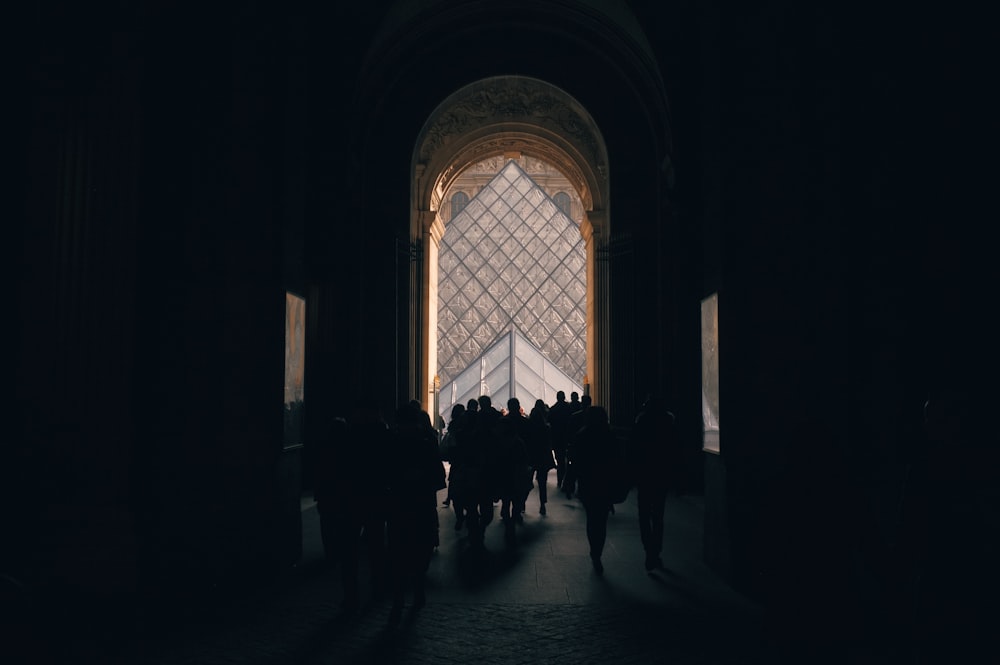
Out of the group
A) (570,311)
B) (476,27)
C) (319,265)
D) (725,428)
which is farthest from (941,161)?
(570,311)

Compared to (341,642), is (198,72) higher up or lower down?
higher up

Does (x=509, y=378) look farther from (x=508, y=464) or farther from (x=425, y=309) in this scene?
(x=508, y=464)

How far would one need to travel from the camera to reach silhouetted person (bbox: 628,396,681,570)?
17.1 feet

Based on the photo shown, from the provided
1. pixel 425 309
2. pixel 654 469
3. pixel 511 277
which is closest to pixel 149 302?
pixel 654 469

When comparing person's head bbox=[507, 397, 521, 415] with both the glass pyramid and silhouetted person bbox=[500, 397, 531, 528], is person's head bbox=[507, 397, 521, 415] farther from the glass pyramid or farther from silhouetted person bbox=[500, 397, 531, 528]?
the glass pyramid

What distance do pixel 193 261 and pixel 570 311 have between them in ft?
96.7

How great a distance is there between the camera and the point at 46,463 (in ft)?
13.6

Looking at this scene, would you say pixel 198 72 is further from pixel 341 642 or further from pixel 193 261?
pixel 341 642

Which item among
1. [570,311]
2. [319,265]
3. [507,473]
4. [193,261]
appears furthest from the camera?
[570,311]

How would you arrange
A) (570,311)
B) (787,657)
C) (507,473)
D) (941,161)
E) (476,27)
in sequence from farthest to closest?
(570,311) → (476,27) → (507,473) → (941,161) → (787,657)

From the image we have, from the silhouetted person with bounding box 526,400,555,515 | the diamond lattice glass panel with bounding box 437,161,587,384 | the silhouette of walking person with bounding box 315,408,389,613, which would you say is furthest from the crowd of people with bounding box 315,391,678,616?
the diamond lattice glass panel with bounding box 437,161,587,384

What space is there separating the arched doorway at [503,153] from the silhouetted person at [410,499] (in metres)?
6.67

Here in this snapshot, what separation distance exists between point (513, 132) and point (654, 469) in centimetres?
961

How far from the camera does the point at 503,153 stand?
590 inches
